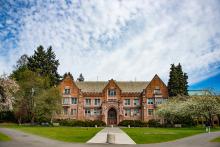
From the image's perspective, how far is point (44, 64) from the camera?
A: 88125 millimetres

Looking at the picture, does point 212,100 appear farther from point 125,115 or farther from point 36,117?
→ point 36,117

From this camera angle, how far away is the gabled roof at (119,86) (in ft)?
265

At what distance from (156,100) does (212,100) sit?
69.1 ft

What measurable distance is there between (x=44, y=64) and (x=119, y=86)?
21942 millimetres

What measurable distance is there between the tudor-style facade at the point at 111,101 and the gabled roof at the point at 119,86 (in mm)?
1505

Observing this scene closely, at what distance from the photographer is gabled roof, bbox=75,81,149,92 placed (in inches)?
→ 3182

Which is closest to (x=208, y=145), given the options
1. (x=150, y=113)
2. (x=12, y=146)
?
(x=12, y=146)

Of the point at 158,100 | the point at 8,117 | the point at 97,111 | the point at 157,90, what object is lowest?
the point at 8,117

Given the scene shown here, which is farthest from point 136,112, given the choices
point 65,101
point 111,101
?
point 65,101

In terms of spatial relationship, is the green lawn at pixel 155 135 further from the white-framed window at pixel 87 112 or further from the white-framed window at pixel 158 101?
the white-framed window at pixel 87 112

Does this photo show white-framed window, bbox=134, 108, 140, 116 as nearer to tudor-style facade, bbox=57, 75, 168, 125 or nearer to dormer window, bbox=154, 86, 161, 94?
tudor-style facade, bbox=57, 75, 168, 125

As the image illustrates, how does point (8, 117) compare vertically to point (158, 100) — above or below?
below

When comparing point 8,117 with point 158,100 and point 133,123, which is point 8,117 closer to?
point 133,123

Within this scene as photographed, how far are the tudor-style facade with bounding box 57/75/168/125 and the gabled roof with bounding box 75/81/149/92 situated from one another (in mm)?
1505
